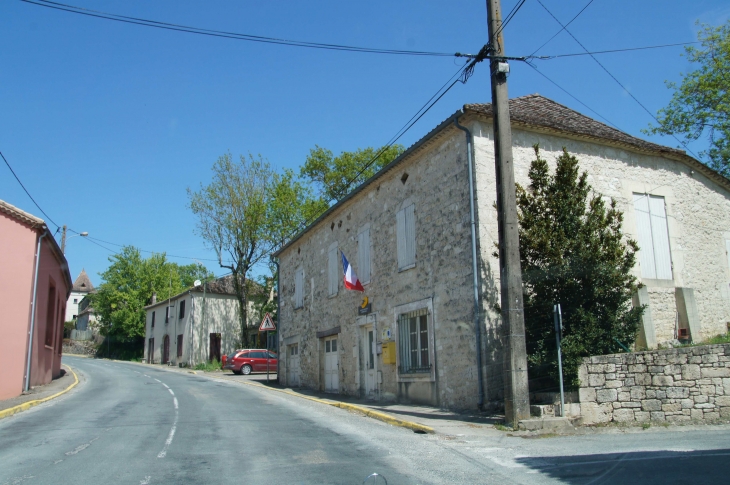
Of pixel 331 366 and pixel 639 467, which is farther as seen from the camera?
pixel 331 366

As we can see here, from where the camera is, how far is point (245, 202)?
36.3 metres

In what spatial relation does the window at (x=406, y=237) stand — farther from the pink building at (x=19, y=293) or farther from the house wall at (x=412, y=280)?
the pink building at (x=19, y=293)

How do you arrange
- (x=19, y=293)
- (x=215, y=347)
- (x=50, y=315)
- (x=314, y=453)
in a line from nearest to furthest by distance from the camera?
(x=314, y=453) → (x=19, y=293) → (x=50, y=315) → (x=215, y=347)

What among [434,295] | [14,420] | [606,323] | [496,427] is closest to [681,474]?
[496,427]

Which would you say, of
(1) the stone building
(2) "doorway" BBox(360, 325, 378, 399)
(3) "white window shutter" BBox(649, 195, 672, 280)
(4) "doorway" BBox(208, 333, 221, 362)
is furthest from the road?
(4) "doorway" BBox(208, 333, 221, 362)

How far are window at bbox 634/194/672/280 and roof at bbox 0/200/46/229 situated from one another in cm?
1691

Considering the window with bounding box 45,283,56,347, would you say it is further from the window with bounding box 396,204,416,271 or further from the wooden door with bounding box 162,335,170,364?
the wooden door with bounding box 162,335,170,364

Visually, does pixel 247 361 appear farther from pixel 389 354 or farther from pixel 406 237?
pixel 406 237

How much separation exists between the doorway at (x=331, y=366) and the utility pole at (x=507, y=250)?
1005 cm

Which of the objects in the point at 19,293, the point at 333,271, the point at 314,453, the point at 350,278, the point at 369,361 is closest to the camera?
the point at 314,453

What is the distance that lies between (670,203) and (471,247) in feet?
22.7

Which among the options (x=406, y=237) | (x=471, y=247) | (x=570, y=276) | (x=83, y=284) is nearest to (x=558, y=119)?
(x=471, y=247)

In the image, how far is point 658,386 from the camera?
1027cm

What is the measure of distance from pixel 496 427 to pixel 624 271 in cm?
386
